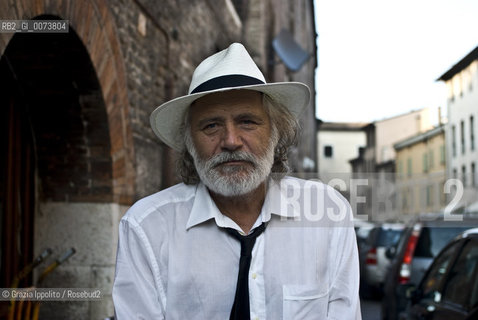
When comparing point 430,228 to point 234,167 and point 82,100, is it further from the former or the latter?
point 234,167

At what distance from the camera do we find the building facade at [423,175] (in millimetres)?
53125

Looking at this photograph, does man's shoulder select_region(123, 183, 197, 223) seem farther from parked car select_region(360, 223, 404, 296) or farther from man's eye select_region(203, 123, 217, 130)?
parked car select_region(360, 223, 404, 296)

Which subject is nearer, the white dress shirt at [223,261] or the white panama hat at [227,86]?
the white dress shirt at [223,261]

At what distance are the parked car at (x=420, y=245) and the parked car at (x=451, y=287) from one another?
2473 millimetres

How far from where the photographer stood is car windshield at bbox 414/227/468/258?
8.85m

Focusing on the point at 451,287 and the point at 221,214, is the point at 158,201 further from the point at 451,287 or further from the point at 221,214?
the point at 451,287

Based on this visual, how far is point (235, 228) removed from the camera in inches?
108

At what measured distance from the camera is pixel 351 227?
9.30 ft

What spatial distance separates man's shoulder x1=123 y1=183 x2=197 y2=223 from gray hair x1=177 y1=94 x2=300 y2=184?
0.39 ft

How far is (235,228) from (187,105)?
0.60m

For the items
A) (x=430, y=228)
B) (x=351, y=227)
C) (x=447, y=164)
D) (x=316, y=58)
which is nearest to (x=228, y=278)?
(x=351, y=227)

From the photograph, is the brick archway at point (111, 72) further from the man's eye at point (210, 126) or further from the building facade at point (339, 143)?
the building facade at point (339, 143)

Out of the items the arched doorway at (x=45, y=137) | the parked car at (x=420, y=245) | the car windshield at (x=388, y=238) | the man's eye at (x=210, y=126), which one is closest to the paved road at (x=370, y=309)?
the car windshield at (x=388, y=238)

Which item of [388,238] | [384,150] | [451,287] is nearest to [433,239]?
[451,287]
